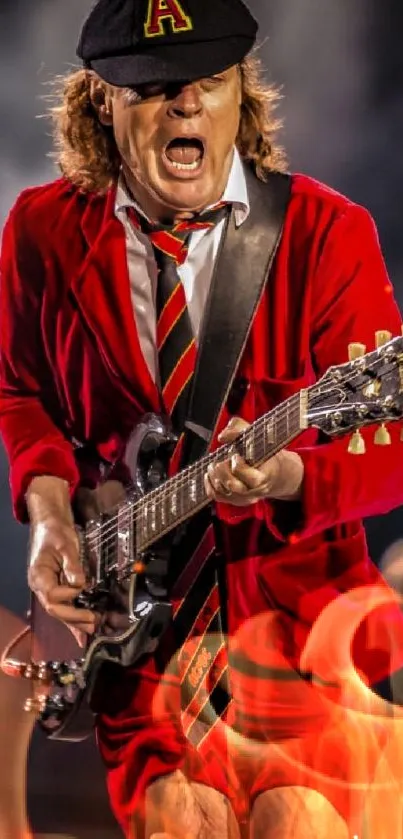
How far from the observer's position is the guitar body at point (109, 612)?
2041 mm

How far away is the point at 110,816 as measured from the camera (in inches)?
Answer: 86.7

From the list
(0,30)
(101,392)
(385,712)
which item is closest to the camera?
(385,712)

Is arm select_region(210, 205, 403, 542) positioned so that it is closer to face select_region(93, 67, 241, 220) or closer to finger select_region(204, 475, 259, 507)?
finger select_region(204, 475, 259, 507)

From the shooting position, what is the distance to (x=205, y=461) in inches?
76.7

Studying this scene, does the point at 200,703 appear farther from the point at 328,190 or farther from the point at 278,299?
the point at 328,190

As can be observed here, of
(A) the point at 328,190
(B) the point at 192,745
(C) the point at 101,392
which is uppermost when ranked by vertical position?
(A) the point at 328,190

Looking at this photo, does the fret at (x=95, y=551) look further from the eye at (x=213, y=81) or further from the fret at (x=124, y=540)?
the eye at (x=213, y=81)

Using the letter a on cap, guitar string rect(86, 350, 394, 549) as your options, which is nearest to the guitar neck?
guitar string rect(86, 350, 394, 549)

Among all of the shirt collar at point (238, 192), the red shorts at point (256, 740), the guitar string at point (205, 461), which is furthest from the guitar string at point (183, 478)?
the shirt collar at point (238, 192)

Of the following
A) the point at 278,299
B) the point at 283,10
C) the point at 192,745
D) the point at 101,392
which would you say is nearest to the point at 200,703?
the point at 192,745

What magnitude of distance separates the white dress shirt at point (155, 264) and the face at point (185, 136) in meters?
0.04

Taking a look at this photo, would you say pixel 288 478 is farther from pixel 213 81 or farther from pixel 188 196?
pixel 213 81

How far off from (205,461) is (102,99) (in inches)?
26.2

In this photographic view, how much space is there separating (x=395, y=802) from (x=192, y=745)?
34 cm
